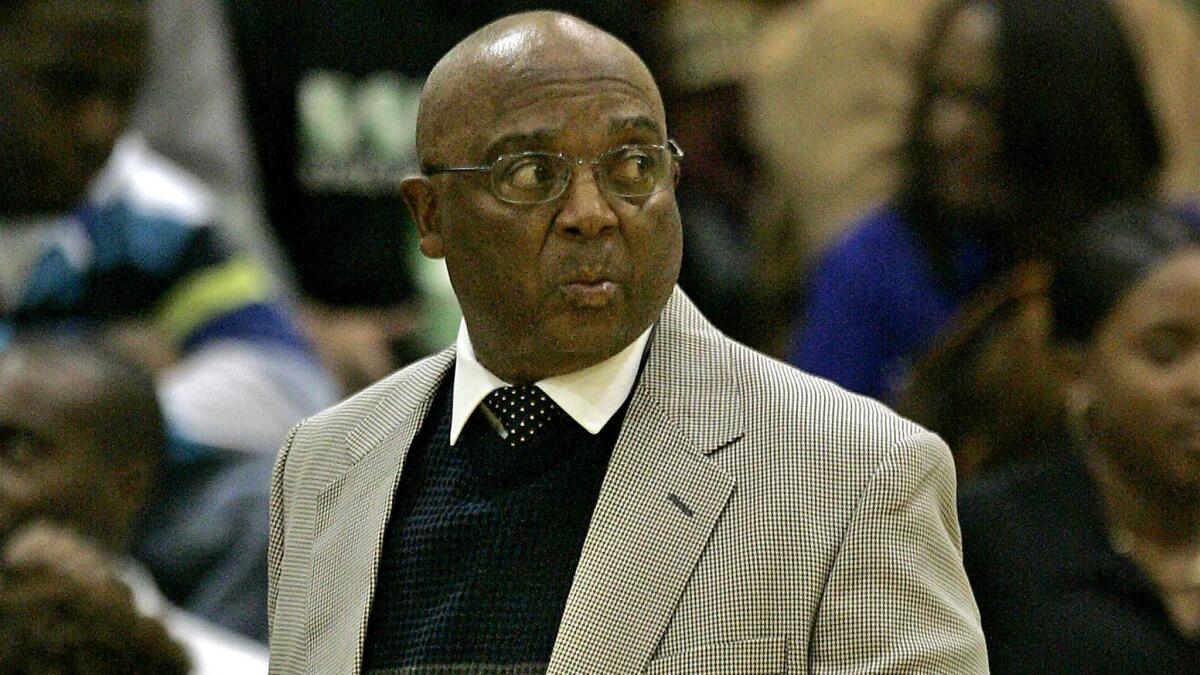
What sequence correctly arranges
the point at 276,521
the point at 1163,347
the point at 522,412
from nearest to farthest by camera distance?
the point at 522,412 → the point at 276,521 → the point at 1163,347

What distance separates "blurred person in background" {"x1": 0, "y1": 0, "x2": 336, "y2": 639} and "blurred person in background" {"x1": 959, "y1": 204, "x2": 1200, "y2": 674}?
161cm

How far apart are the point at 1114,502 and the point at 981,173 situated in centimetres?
97

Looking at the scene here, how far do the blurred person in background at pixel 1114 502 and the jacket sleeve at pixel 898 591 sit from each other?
1.15m

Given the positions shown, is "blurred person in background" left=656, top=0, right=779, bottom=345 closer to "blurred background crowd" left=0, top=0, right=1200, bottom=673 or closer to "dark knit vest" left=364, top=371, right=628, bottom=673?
"blurred background crowd" left=0, top=0, right=1200, bottom=673

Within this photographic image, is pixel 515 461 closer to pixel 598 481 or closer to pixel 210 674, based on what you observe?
pixel 598 481

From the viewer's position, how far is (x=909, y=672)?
80.0 inches

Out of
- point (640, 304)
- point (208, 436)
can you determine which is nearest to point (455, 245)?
point (640, 304)

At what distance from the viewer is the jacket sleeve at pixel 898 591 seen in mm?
2043

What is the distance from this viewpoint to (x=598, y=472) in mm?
2234

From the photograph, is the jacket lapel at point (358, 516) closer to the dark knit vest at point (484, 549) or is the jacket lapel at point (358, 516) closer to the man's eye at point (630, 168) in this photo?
the dark knit vest at point (484, 549)

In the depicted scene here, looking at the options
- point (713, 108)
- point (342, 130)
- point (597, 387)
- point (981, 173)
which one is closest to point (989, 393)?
point (981, 173)

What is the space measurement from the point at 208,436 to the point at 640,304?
233 centimetres

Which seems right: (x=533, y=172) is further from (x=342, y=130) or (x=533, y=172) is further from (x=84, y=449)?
(x=342, y=130)

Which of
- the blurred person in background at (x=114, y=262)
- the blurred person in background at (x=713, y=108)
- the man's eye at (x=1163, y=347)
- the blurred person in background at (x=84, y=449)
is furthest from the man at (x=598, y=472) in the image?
the blurred person in background at (x=713, y=108)
